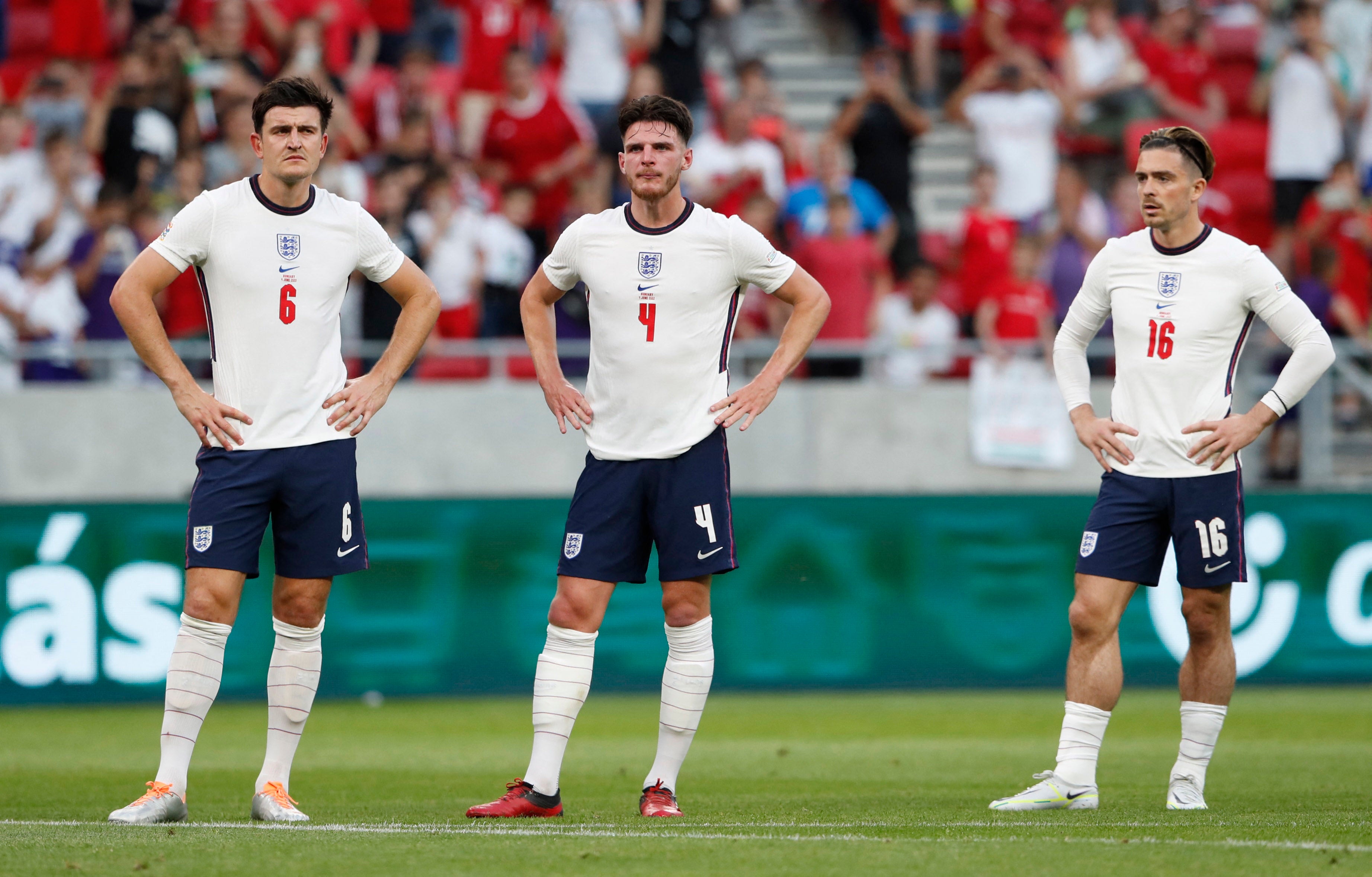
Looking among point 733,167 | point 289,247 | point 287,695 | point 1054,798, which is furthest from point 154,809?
point 733,167

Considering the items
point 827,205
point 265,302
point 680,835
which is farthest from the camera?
point 827,205

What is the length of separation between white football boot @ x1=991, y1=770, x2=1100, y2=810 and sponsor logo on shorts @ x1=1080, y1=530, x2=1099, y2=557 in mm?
902

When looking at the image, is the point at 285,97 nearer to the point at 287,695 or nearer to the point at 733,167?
the point at 287,695

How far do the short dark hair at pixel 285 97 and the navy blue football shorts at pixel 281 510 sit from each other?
124 cm

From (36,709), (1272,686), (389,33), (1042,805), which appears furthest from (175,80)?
(1042,805)

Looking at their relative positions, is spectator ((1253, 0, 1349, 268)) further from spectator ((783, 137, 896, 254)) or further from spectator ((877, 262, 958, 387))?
spectator ((783, 137, 896, 254))

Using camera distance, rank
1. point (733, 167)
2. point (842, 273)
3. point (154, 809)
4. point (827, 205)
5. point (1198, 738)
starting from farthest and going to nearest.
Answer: point (733, 167), point (827, 205), point (842, 273), point (1198, 738), point (154, 809)

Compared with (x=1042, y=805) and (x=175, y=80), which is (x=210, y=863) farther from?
(x=175, y=80)

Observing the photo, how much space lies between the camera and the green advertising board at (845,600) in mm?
13453

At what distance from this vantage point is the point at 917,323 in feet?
51.5

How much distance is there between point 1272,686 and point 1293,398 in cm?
667

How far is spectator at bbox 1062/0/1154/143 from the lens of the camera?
58.9 ft

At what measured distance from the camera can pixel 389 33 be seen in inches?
699

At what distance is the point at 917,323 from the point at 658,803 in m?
8.97
